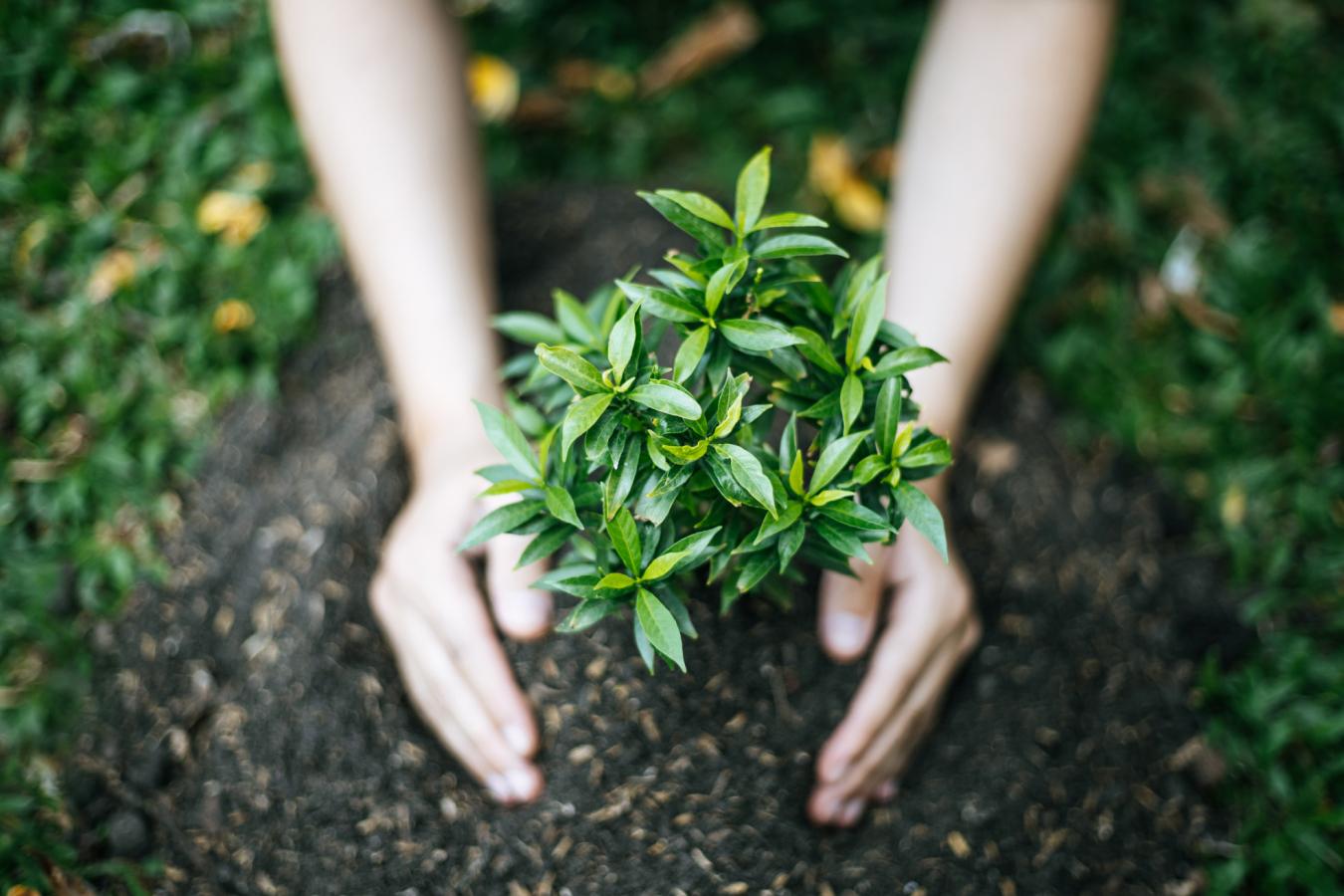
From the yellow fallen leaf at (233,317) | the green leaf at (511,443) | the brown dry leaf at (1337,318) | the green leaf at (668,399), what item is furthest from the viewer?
the brown dry leaf at (1337,318)

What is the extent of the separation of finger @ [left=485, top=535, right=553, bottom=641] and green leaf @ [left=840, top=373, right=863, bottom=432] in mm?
738

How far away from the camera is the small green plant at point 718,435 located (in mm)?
1462

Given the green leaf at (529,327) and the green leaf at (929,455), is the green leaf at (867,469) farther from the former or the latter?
the green leaf at (529,327)

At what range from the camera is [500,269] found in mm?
2977

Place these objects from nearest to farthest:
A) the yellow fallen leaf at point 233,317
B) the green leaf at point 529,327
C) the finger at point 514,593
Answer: the green leaf at point 529,327, the finger at point 514,593, the yellow fallen leaf at point 233,317

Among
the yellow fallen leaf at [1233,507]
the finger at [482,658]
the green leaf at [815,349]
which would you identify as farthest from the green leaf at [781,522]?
the yellow fallen leaf at [1233,507]

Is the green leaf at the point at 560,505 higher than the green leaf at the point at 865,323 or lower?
lower

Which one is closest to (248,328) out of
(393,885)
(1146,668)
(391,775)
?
(391,775)

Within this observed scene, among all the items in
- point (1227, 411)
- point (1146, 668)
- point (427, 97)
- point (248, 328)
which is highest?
point (427, 97)

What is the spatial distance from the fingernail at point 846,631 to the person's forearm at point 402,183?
0.93 m

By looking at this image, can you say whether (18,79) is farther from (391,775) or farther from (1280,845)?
(1280,845)

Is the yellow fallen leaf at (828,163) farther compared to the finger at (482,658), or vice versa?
the yellow fallen leaf at (828,163)

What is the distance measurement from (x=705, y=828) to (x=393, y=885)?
24.8 inches

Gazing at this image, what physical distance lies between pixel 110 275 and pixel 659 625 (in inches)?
94.2
